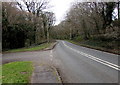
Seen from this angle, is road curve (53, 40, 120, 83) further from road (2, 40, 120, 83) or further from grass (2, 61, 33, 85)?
grass (2, 61, 33, 85)

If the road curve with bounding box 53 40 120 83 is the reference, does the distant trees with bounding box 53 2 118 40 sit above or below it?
above

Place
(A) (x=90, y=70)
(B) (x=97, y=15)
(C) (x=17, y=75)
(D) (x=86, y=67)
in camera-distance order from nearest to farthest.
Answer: (C) (x=17, y=75) → (A) (x=90, y=70) → (D) (x=86, y=67) → (B) (x=97, y=15)

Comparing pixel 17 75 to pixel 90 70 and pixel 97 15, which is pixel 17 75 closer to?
pixel 90 70

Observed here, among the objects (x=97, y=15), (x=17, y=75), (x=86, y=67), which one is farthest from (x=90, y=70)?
(x=97, y=15)

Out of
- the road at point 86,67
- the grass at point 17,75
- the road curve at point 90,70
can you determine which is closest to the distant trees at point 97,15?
the road at point 86,67

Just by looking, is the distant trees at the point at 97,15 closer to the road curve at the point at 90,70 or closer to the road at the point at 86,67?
the road at the point at 86,67

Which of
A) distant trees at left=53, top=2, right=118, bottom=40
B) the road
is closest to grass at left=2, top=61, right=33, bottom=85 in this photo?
the road

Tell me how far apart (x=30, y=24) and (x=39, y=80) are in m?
A: 27.8

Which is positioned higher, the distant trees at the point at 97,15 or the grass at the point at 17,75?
the distant trees at the point at 97,15

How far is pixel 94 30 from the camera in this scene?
37.3m

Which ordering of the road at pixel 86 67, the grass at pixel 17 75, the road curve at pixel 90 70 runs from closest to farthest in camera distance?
the grass at pixel 17 75, the road curve at pixel 90 70, the road at pixel 86 67

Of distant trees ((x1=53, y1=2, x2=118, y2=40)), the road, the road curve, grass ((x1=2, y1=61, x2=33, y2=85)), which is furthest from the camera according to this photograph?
distant trees ((x1=53, y1=2, x2=118, y2=40))

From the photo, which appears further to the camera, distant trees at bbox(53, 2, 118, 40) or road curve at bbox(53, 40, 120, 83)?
distant trees at bbox(53, 2, 118, 40)

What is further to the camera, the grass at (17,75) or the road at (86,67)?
the road at (86,67)
